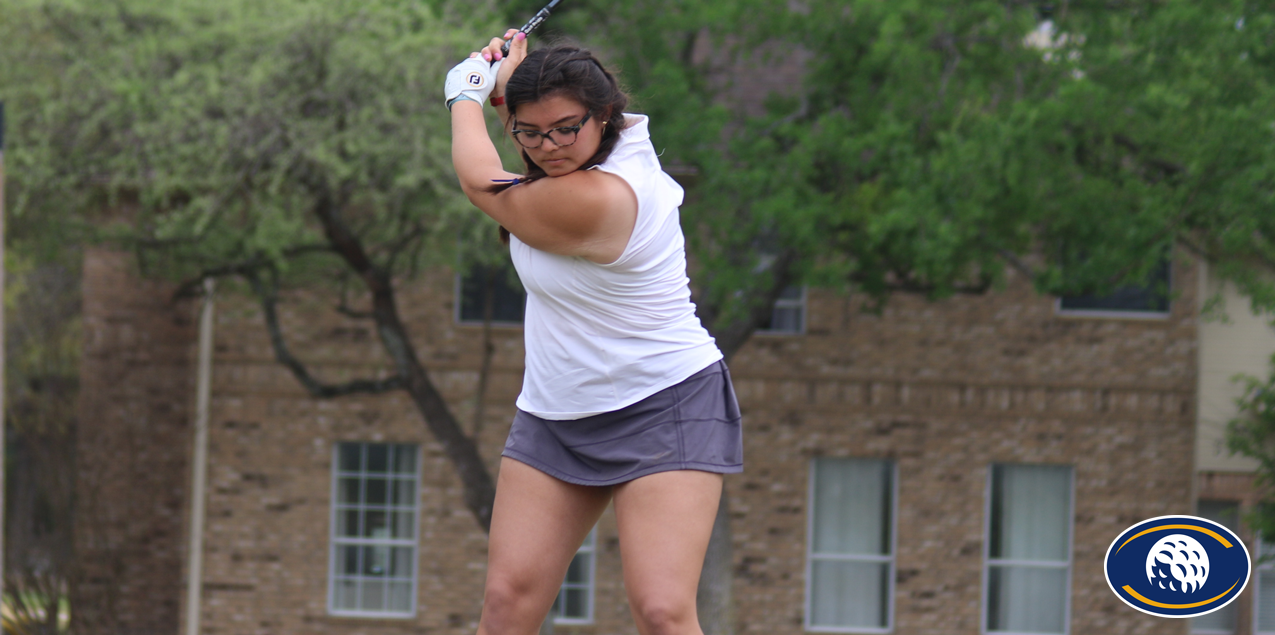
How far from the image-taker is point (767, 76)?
12.9 meters

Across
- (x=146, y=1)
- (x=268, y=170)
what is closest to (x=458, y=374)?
(x=268, y=170)

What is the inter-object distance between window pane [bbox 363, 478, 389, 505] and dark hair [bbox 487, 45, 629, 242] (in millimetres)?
11778

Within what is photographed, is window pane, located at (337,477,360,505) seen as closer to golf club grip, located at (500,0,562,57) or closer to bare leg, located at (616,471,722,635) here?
golf club grip, located at (500,0,562,57)

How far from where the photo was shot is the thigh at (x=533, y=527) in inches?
96.5

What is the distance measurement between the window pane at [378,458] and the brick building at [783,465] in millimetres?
26

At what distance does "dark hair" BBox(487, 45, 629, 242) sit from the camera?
231 centimetres

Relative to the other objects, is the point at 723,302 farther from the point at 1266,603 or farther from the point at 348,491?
the point at 1266,603

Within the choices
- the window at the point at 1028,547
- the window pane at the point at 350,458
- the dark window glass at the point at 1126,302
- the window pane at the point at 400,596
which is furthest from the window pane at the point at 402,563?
the dark window glass at the point at 1126,302

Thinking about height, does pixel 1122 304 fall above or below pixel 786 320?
above

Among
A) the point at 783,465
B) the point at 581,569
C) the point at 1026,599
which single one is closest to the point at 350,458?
the point at 581,569

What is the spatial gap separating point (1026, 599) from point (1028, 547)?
592 millimetres

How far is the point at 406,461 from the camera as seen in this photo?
13.7 m

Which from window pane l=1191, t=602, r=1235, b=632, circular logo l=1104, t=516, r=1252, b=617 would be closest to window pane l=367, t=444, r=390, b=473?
window pane l=1191, t=602, r=1235, b=632

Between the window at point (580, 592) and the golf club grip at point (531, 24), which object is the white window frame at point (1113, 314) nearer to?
the window at point (580, 592)
